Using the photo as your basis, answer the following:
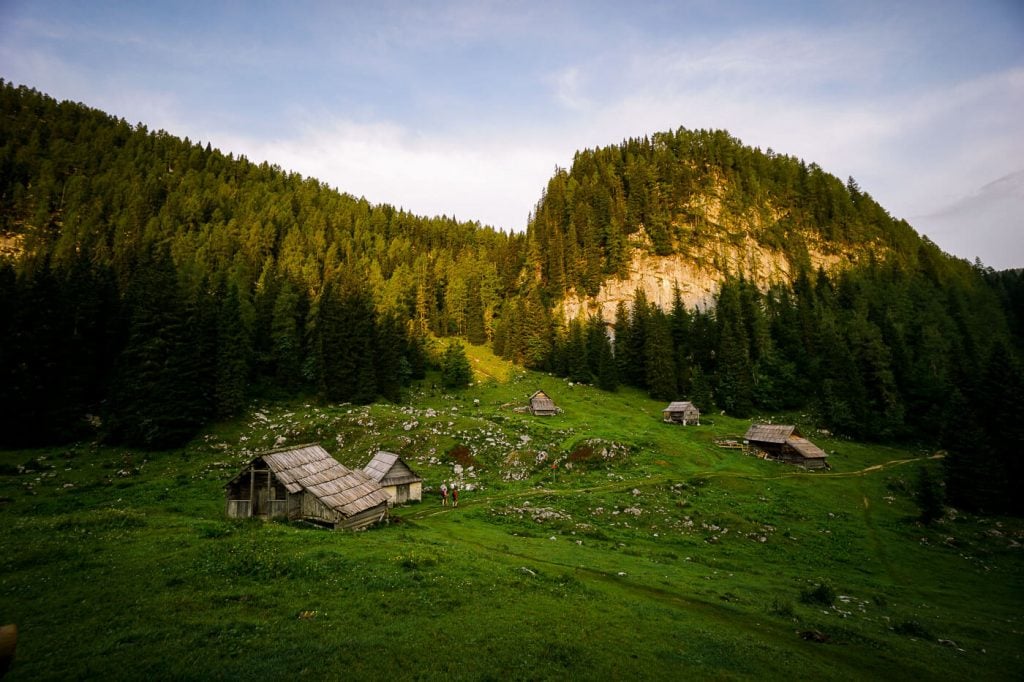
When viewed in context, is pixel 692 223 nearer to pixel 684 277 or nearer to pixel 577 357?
pixel 684 277

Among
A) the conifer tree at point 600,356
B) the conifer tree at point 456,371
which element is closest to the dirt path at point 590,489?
the conifer tree at point 600,356

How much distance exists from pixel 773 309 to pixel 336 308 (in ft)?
346

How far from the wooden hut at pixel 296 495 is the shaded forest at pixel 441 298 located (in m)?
30.9

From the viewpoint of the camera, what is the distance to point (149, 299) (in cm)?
5988

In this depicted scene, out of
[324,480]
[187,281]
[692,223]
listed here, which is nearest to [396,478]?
[324,480]

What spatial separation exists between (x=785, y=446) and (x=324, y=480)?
196ft

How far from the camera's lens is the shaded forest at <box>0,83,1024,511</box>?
57156mm

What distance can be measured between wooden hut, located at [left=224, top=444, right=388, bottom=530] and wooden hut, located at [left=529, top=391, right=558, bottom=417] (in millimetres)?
45015

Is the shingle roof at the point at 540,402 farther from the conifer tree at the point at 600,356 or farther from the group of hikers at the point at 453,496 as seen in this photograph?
the group of hikers at the point at 453,496

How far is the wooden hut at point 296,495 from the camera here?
30984 millimetres

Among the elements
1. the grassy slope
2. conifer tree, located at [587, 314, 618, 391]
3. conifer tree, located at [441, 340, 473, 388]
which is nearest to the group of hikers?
the grassy slope

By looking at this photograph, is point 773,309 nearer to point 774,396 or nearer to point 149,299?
point 774,396

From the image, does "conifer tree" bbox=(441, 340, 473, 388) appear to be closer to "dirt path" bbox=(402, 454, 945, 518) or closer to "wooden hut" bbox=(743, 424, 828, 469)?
"dirt path" bbox=(402, 454, 945, 518)

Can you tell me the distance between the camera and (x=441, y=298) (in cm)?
12900
